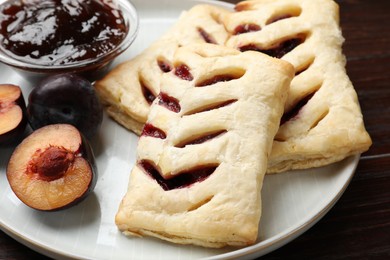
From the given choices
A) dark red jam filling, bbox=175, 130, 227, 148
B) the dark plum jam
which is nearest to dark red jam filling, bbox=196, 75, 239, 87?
dark red jam filling, bbox=175, 130, 227, 148

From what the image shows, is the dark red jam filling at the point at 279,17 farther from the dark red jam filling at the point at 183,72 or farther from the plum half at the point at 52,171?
the plum half at the point at 52,171

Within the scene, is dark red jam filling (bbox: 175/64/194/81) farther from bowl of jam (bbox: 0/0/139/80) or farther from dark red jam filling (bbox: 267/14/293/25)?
dark red jam filling (bbox: 267/14/293/25)

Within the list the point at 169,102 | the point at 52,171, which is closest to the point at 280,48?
the point at 169,102

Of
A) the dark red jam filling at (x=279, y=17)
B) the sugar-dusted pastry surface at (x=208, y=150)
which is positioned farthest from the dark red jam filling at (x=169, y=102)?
the dark red jam filling at (x=279, y=17)

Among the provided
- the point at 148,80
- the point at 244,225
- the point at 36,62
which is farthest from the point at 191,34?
the point at 244,225

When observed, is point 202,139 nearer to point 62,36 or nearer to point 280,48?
point 280,48

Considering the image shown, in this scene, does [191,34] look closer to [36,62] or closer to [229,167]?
[36,62]
